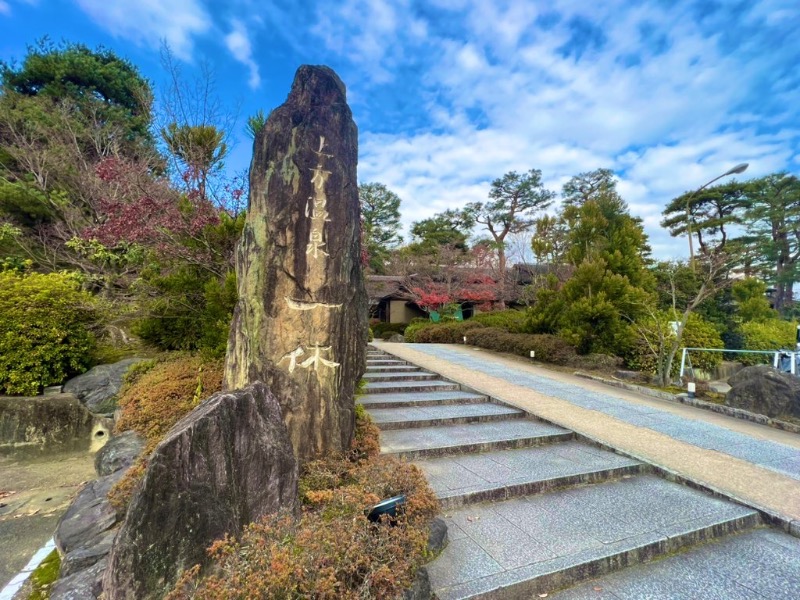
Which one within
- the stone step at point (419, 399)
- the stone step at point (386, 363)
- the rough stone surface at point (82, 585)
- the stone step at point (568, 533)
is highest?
the stone step at point (386, 363)

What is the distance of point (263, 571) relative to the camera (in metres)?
1.77

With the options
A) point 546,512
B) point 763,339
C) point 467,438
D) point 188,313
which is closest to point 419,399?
point 467,438

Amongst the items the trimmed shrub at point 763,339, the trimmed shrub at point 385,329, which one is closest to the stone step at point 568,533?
the trimmed shrub at point 763,339

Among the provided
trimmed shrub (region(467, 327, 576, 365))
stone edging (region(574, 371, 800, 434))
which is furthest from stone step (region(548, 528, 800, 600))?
trimmed shrub (region(467, 327, 576, 365))

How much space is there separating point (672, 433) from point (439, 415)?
3.12m

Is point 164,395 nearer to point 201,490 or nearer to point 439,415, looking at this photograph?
point 201,490

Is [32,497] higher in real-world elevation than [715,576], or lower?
lower

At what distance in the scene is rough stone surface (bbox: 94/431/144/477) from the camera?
4.05 m

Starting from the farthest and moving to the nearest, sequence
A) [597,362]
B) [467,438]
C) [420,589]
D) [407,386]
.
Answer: [597,362] → [407,386] → [467,438] → [420,589]

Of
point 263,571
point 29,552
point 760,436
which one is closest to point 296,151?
point 263,571

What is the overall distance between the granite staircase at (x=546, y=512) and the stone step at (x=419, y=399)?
21.4 inches

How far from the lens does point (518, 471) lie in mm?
3820

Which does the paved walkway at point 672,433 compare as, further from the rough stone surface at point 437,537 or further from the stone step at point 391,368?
the rough stone surface at point 437,537

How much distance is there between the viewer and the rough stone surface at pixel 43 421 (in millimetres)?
5199
